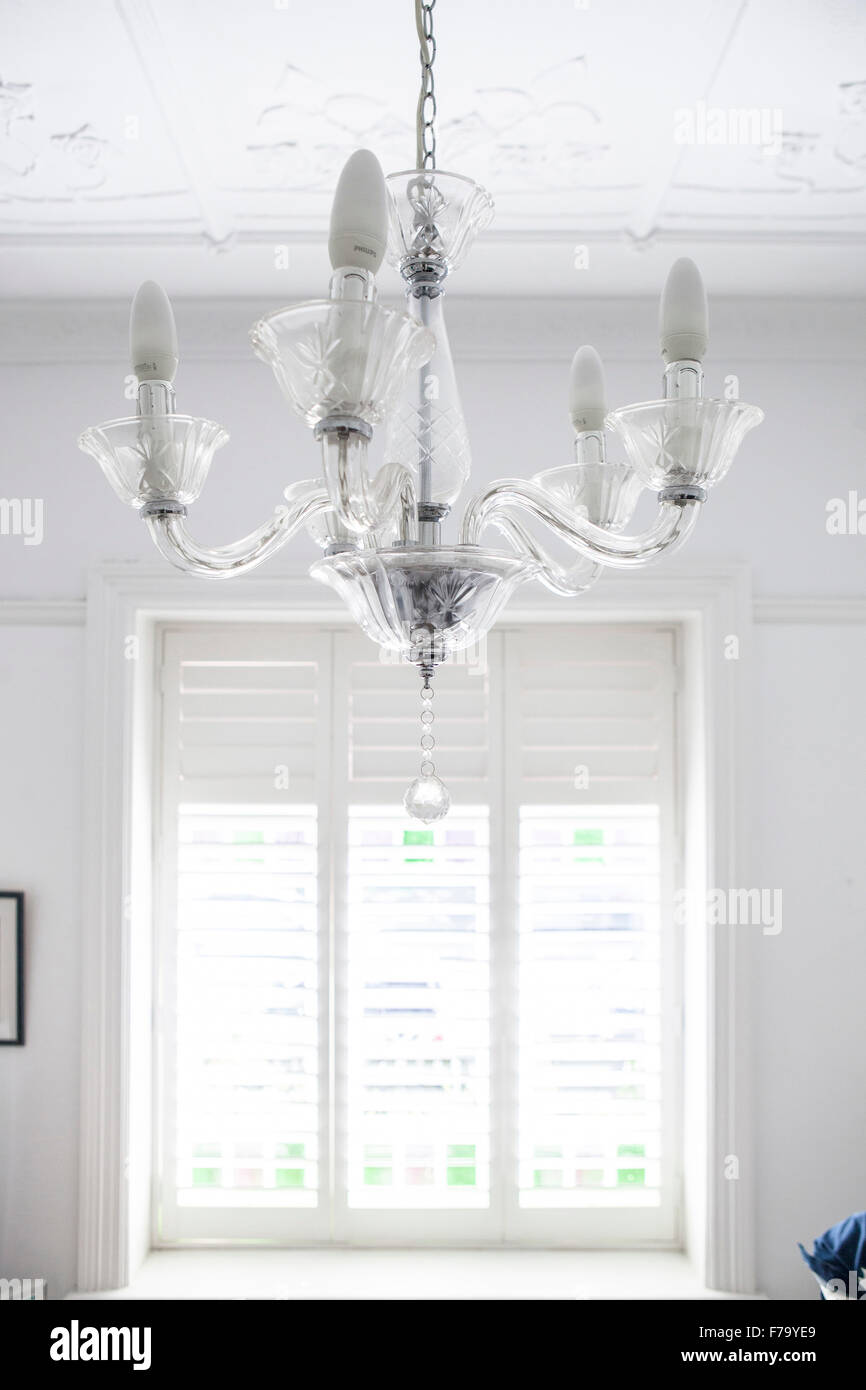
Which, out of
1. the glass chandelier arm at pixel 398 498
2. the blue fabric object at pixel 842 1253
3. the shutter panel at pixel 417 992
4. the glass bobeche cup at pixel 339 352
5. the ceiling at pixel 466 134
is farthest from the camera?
the shutter panel at pixel 417 992

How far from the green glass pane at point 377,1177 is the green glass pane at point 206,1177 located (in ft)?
1.13

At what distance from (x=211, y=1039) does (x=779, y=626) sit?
5.25 ft

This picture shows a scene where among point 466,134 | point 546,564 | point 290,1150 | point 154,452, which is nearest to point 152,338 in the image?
point 154,452

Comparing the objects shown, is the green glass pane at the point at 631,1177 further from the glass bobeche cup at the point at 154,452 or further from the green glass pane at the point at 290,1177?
the glass bobeche cup at the point at 154,452

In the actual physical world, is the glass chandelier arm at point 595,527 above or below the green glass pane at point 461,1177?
above

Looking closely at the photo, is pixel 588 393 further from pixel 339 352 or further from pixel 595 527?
pixel 339 352

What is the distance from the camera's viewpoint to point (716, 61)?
1530mm

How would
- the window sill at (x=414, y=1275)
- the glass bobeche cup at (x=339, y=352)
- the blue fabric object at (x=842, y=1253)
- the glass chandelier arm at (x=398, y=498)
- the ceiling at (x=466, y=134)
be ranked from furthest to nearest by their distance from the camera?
1. the window sill at (x=414, y=1275)
2. the blue fabric object at (x=842, y=1253)
3. the ceiling at (x=466, y=134)
4. the glass chandelier arm at (x=398, y=498)
5. the glass bobeche cup at (x=339, y=352)

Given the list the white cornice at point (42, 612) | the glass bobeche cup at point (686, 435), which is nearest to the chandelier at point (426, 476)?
the glass bobeche cup at point (686, 435)

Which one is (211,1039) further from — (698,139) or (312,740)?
(698,139)

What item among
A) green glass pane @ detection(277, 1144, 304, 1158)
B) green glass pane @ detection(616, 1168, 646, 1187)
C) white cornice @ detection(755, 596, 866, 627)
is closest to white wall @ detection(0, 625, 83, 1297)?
green glass pane @ detection(277, 1144, 304, 1158)

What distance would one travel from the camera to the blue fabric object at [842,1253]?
5.76ft
